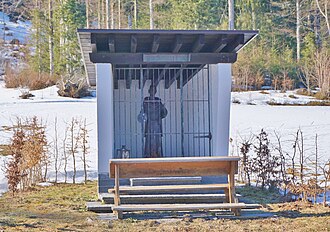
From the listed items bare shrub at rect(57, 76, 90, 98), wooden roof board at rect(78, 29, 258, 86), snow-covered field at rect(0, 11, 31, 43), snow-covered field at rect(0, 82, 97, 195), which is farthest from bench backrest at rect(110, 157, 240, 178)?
snow-covered field at rect(0, 11, 31, 43)

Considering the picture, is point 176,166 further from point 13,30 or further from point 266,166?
point 13,30

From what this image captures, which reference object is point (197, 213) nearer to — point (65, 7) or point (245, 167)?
point (245, 167)

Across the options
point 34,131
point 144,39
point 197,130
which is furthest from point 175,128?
→ point 144,39

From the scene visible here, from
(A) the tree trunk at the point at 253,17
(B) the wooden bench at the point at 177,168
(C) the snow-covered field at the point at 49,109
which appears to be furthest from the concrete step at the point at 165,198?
(A) the tree trunk at the point at 253,17

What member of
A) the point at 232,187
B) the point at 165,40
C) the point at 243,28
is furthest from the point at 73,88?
the point at 232,187

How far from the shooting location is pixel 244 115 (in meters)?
20.5

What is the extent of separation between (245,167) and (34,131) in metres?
4.46

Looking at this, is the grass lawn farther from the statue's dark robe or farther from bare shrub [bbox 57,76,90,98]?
bare shrub [bbox 57,76,90,98]

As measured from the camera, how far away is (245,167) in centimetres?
1007

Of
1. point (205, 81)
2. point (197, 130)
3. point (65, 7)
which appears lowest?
point (197, 130)

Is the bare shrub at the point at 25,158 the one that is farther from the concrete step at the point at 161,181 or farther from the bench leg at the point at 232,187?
the bench leg at the point at 232,187

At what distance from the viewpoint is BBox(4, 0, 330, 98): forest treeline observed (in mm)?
27797

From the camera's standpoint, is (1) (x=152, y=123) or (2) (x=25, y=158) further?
(1) (x=152, y=123)

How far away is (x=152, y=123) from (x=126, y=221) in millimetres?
3754
